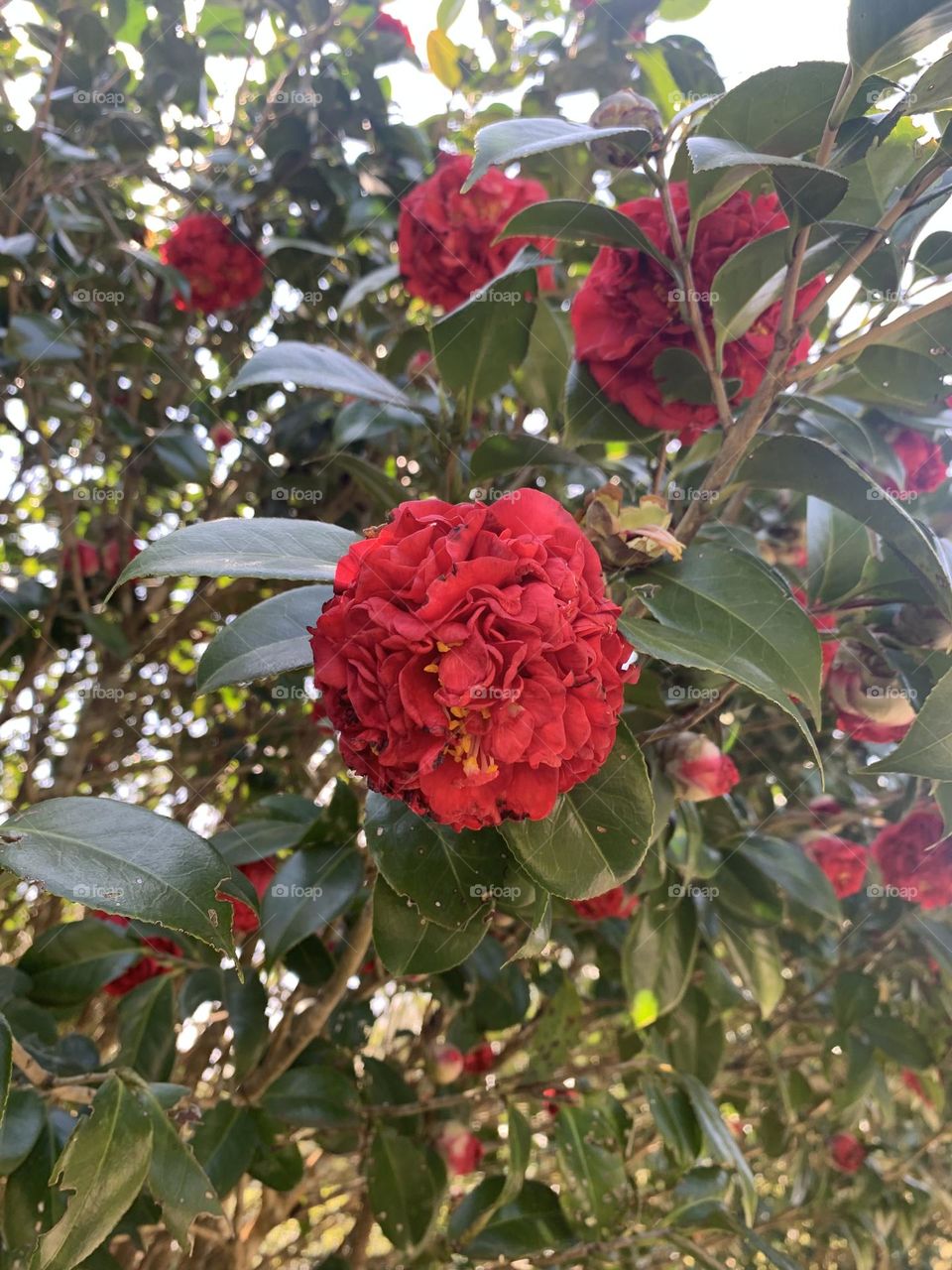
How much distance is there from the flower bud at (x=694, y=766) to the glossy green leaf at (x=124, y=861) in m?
0.39

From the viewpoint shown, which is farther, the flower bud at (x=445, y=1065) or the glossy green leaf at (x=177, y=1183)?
the flower bud at (x=445, y=1065)

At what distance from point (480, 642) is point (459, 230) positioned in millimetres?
665

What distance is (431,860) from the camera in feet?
1.85

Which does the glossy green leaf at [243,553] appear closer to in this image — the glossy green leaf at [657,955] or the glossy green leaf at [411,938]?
the glossy green leaf at [411,938]

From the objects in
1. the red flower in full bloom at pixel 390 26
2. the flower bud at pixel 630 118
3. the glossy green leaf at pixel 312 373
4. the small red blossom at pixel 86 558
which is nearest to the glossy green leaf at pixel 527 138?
A: the flower bud at pixel 630 118

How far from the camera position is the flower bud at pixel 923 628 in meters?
0.67

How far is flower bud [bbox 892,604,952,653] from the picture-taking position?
67 cm

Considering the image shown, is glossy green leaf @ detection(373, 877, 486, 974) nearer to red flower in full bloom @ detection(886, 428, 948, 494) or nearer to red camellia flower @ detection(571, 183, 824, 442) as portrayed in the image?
red camellia flower @ detection(571, 183, 824, 442)

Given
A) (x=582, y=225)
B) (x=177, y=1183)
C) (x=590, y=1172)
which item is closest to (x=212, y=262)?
(x=582, y=225)

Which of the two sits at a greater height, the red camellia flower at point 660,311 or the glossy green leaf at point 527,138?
the glossy green leaf at point 527,138

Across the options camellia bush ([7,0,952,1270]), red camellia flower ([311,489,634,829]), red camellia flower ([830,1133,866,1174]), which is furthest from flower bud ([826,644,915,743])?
red camellia flower ([830,1133,866,1174])

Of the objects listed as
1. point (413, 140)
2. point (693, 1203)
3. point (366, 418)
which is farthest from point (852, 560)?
point (413, 140)

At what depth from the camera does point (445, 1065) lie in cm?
110

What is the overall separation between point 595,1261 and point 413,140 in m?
1.52
